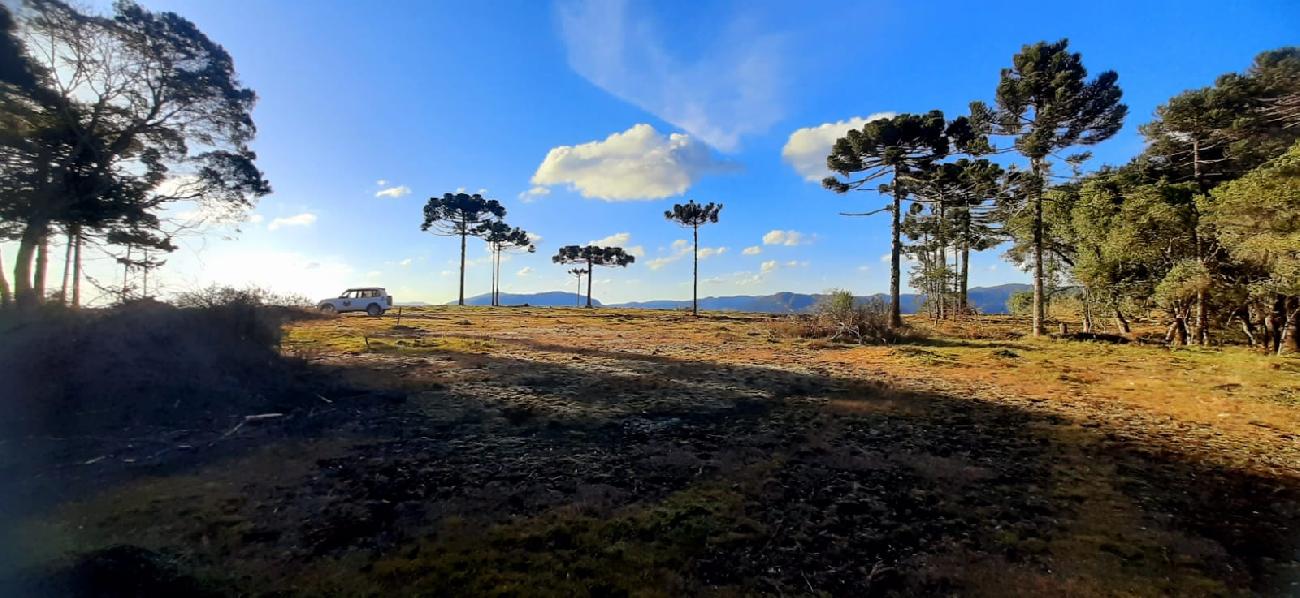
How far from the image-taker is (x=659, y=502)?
4730 millimetres

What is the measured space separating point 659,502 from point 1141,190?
71.0 ft

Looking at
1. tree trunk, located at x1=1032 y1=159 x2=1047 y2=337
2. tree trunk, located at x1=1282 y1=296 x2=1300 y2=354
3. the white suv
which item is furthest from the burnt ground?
the white suv

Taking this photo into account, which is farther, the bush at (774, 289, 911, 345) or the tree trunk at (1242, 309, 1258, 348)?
the bush at (774, 289, 911, 345)

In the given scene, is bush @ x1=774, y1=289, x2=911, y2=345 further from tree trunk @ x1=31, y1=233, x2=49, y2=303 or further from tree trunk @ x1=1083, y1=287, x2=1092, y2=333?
tree trunk @ x1=31, y1=233, x2=49, y2=303

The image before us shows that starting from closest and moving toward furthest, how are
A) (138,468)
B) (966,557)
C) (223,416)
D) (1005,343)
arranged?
(966,557) → (138,468) → (223,416) → (1005,343)

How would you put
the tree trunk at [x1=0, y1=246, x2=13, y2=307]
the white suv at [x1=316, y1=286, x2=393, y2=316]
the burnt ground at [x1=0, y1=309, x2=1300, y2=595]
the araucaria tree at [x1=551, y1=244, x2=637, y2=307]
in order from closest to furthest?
1. the burnt ground at [x1=0, y1=309, x2=1300, y2=595]
2. the tree trunk at [x1=0, y1=246, x2=13, y2=307]
3. the white suv at [x1=316, y1=286, x2=393, y2=316]
4. the araucaria tree at [x1=551, y1=244, x2=637, y2=307]

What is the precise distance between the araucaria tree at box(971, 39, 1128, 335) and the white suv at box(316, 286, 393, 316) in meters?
36.8

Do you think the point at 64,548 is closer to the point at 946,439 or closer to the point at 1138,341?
the point at 946,439

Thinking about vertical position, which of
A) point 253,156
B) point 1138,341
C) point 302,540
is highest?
point 253,156

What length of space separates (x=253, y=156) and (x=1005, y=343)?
27.0 m

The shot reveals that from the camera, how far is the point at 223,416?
747cm

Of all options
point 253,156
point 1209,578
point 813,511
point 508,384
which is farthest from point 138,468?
point 253,156

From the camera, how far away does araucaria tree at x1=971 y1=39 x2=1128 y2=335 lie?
64.4 feet

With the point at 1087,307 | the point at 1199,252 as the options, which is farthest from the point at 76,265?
the point at 1087,307
